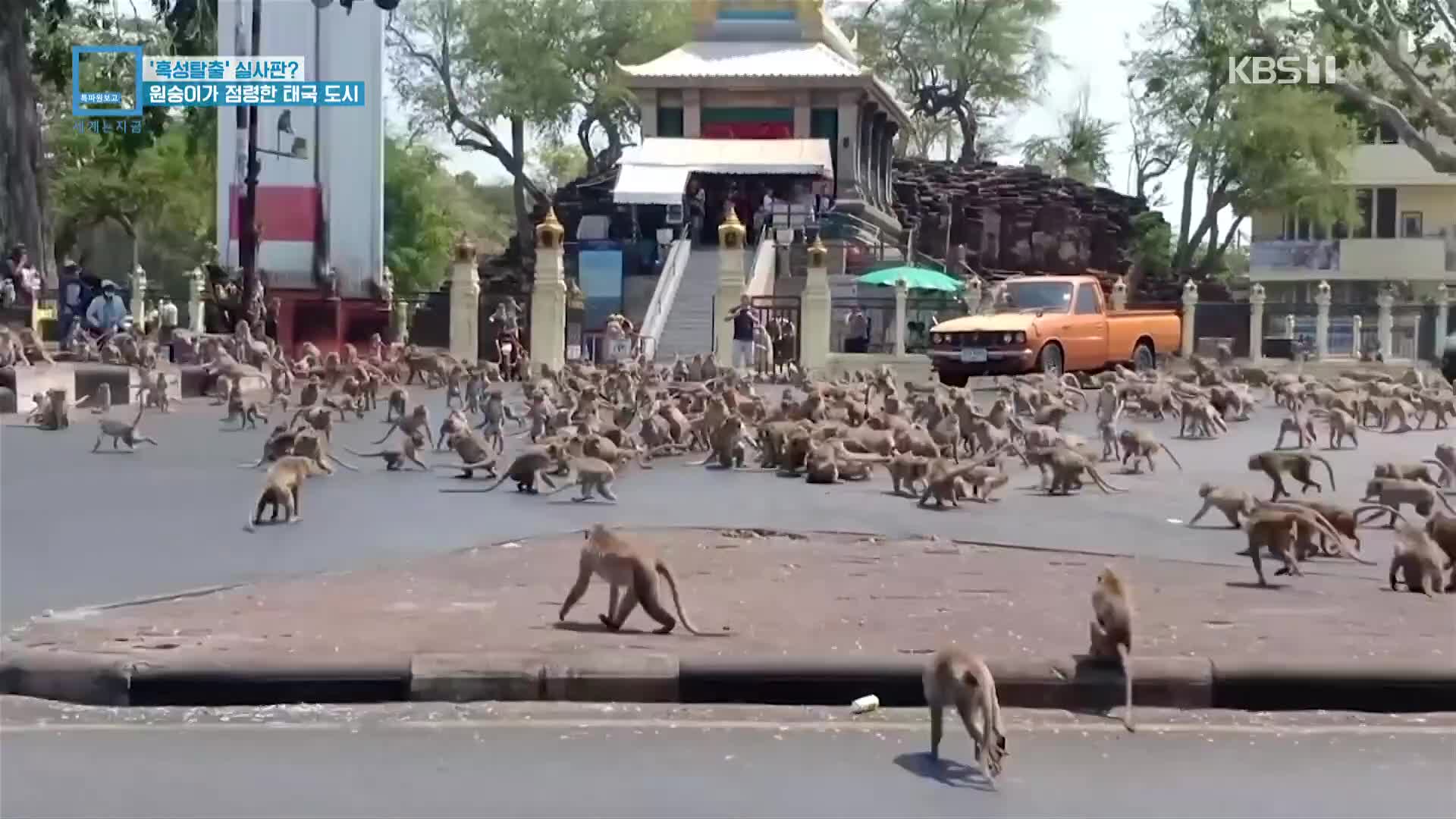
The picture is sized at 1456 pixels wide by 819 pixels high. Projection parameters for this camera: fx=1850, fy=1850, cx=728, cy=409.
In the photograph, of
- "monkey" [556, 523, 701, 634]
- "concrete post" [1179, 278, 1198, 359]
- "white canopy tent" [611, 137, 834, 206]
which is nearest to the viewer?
"monkey" [556, 523, 701, 634]

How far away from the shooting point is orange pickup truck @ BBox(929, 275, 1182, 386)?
95.3ft

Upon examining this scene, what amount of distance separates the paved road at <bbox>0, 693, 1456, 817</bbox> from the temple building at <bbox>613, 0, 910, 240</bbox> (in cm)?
3996

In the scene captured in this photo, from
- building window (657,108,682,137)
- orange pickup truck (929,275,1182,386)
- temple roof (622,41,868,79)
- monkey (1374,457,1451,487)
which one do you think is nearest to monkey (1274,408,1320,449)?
monkey (1374,457,1451,487)

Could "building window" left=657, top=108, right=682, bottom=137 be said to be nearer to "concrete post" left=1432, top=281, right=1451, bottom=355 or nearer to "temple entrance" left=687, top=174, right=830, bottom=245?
"temple entrance" left=687, top=174, right=830, bottom=245

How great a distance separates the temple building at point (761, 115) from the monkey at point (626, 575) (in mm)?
38648

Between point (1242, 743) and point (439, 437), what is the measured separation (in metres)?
12.7

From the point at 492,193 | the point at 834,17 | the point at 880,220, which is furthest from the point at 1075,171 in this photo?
the point at 492,193

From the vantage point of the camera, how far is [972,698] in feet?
20.1

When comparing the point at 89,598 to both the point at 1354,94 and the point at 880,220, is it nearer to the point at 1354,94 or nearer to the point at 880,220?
the point at 1354,94

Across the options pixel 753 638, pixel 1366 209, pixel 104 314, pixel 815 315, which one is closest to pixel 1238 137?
pixel 1366 209

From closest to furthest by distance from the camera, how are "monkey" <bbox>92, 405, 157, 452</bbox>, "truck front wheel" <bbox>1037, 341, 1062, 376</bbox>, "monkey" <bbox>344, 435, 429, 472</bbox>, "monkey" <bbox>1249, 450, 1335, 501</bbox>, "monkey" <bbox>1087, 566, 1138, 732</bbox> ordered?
"monkey" <bbox>1087, 566, 1138, 732</bbox> → "monkey" <bbox>1249, 450, 1335, 501</bbox> → "monkey" <bbox>344, 435, 429, 472</bbox> → "monkey" <bbox>92, 405, 157, 452</bbox> → "truck front wheel" <bbox>1037, 341, 1062, 376</bbox>

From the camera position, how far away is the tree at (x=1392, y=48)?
86.4ft

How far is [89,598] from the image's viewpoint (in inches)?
362

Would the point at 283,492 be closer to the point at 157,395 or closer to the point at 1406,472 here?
the point at 1406,472
